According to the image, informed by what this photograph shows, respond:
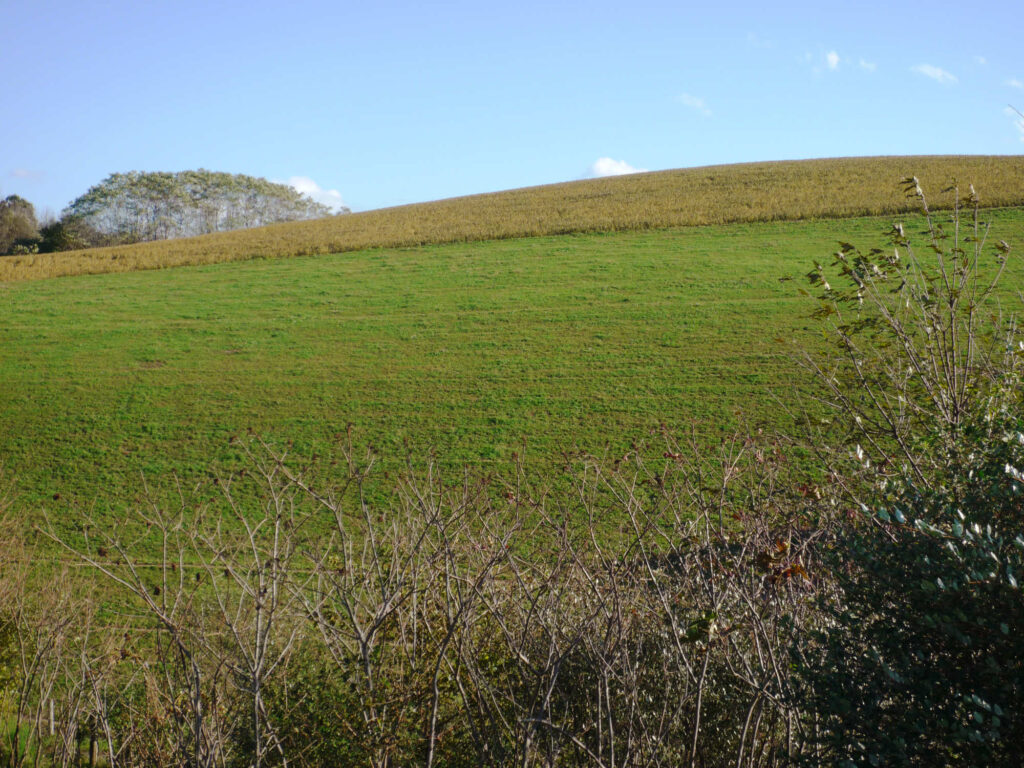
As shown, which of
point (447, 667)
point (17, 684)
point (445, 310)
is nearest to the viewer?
point (447, 667)

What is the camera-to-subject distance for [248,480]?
15.9 meters

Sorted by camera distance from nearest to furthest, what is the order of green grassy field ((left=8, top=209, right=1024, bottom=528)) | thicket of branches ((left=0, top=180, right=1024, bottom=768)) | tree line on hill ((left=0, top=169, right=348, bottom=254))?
1. thicket of branches ((left=0, top=180, right=1024, bottom=768))
2. green grassy field ((left=8, top=209, right=1024, bottom=528))
3. tree line on hill ((left=0, top=169, right=348, bottom=254))

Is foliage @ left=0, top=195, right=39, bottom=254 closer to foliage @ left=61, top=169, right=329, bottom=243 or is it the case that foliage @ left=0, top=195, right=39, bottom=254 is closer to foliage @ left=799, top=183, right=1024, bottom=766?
foliage @ left=61, top=169, right=329, bottom=243

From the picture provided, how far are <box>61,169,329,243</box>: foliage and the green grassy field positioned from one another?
138ft

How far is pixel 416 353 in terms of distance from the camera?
76.4ft

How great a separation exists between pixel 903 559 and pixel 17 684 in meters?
8.68

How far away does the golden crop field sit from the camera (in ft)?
124

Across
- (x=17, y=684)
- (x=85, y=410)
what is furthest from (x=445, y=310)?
(x=17, y=684)

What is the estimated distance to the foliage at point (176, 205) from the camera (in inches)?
2891

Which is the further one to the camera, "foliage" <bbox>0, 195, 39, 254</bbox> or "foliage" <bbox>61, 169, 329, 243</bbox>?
"foliage" <bbox>61, 169, 329, 243</bbox>

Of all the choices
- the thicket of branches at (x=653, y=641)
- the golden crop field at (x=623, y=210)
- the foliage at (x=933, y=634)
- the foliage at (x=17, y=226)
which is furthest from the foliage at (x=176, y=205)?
the foliage at (x=933, y=634)

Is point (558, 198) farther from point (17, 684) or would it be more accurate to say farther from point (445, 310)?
point (17, 684)

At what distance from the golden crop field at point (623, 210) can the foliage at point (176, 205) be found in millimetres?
27282

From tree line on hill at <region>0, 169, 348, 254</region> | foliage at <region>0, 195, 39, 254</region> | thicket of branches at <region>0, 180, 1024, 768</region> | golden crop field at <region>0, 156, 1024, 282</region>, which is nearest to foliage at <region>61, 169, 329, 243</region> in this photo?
tree line on hill at <region>0, 169, 348, 254</region>
